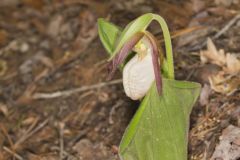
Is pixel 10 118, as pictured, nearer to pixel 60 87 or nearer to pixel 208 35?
pixel 60 87

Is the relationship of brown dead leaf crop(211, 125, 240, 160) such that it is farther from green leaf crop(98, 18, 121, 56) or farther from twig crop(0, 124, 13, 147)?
twig crop(0, 124, 13, 147)

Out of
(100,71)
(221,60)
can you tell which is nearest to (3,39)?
(100,71)

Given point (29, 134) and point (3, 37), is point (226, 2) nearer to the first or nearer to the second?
point (29, 134)

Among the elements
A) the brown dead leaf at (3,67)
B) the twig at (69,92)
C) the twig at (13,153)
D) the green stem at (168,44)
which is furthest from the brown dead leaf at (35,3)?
the green stem at (168,44)

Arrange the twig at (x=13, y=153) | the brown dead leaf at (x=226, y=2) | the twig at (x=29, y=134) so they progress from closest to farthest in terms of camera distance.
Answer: the twig at (x=13, y=153)
the twig at (x=29, y=134)
the brown dead leaf at (x=226, y=2)

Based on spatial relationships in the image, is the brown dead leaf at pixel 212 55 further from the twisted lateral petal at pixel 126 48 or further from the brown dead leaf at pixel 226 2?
the twisted lateral petal at pixel 126 48
